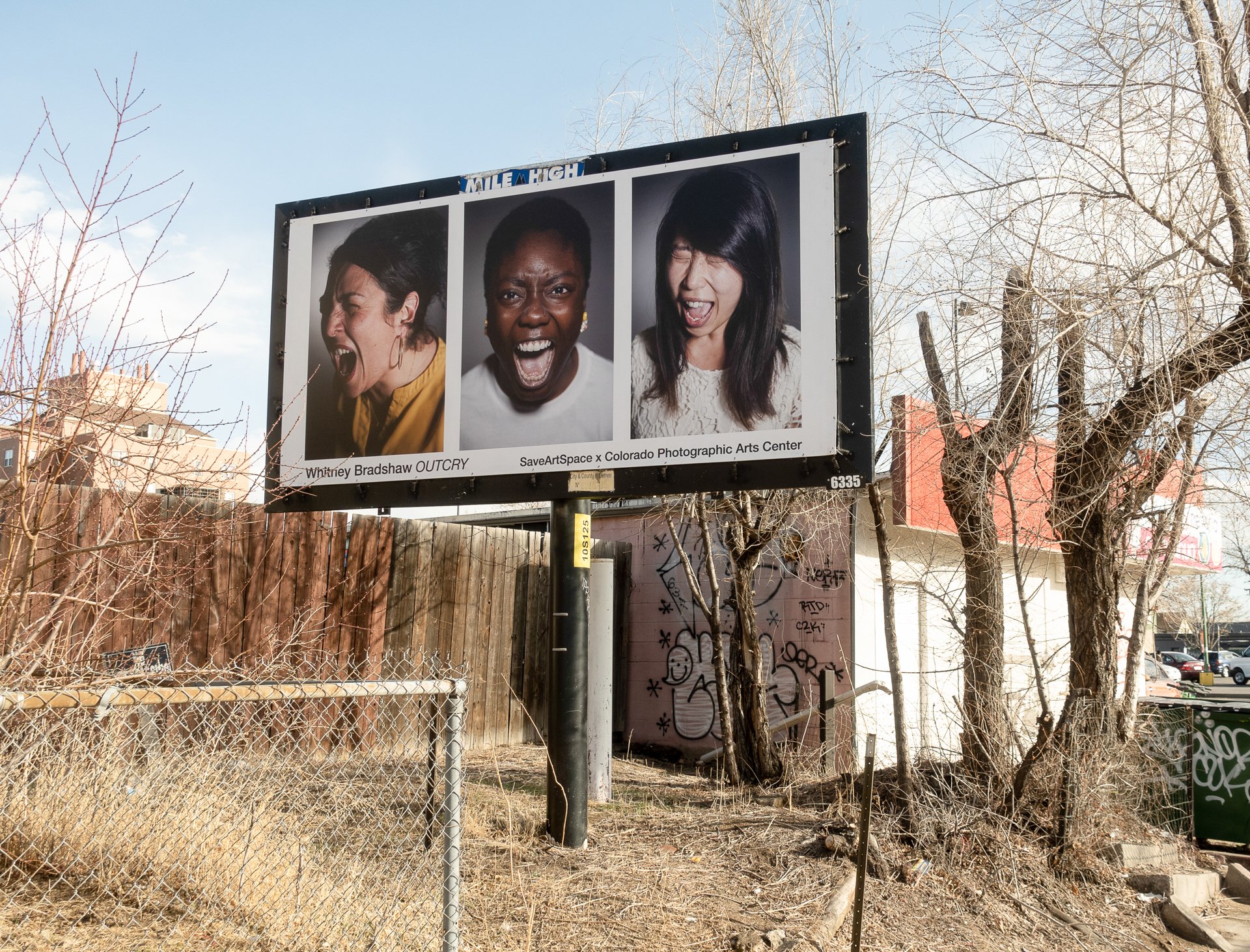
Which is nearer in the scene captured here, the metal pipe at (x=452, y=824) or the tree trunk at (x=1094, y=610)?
the metal pipe at (x=452, y=824)

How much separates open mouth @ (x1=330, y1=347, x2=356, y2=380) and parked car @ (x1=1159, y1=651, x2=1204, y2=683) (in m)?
42.9

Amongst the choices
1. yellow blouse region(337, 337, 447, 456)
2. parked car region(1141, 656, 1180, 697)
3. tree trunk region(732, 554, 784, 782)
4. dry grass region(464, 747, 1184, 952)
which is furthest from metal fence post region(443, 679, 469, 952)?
parked car region(1141, 656, 1180, 697)

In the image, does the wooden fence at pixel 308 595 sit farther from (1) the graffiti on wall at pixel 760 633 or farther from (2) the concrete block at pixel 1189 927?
(2) the concrete block at pixel 1189 927

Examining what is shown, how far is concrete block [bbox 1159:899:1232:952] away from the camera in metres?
6.34

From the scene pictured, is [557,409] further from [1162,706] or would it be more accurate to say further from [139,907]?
[1162,706]

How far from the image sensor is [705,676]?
12984 millimetres

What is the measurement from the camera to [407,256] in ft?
27.1

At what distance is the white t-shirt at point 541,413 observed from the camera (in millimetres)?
7449

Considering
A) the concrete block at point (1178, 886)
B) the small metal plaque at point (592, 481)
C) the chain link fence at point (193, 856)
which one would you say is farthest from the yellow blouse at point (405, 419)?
the concrete block at point (1178, 886)

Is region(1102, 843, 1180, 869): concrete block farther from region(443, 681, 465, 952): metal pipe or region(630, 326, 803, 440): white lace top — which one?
region(443, 681, 465, 952): metal pipe

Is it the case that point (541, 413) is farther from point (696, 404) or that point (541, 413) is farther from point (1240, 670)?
point (1240, 670)

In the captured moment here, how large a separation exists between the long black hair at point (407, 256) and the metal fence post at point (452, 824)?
4.66 metres

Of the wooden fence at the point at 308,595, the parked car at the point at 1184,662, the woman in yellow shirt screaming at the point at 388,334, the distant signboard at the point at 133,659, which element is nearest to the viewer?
the distant signboard at the point at 133,659

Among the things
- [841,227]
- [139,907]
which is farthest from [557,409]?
[139,907]
